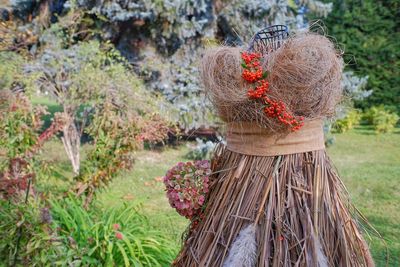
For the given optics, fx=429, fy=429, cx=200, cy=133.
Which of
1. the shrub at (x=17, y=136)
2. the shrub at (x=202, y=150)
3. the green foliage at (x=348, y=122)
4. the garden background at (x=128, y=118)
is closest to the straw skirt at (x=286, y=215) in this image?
the garden background at (x=128, y=118)

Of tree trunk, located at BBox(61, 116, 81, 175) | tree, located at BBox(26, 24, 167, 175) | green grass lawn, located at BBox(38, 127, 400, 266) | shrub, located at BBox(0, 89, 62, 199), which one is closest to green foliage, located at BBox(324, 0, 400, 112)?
green grass lawn, located at BBox(38, 127, 400, 266)

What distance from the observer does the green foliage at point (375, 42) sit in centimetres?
1185

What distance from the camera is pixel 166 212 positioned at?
18.2 feet

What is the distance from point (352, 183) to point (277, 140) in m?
5.60

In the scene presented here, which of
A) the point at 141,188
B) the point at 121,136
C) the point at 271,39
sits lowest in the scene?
the point at 141,188

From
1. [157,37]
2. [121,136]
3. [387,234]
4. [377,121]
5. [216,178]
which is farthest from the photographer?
[377,121]

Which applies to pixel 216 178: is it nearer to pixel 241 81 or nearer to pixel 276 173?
Answer: pixel 276 173

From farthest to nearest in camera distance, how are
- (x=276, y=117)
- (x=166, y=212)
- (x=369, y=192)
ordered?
(x=369, y=192)
(x=166, y=212)
(x=276, y=117)

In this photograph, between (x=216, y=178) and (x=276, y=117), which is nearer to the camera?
(x=276, y=117)

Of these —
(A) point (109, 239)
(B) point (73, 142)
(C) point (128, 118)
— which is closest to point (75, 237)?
(A) point (109, 239)

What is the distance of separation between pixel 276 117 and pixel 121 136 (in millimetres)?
2517

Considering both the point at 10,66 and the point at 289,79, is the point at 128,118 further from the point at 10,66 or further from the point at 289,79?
the point at 289,79

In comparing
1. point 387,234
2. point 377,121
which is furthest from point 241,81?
point 377,121

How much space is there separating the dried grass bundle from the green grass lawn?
235 cm
